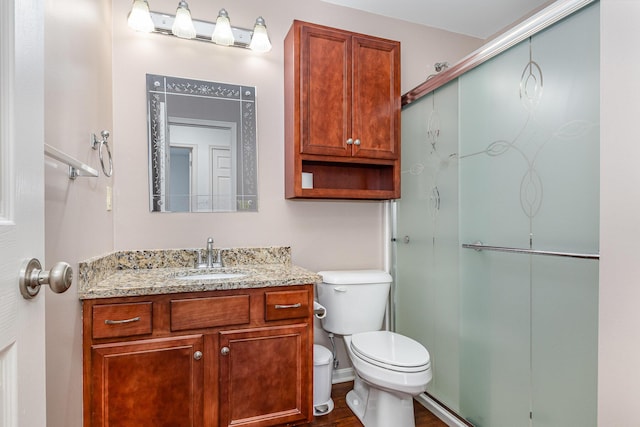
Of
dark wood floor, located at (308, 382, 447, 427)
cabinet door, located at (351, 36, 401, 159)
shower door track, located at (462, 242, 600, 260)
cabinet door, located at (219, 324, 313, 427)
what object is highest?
cabinet door, located at (351, 36, 401, 159)

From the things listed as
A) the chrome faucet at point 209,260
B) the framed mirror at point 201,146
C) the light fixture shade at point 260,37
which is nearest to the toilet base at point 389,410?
the chrome faucet at point 209,260

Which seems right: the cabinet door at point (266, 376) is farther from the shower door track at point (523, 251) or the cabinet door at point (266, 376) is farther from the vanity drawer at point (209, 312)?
the shower door track at point (523, 251)

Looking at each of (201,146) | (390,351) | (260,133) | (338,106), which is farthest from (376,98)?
(390,351)

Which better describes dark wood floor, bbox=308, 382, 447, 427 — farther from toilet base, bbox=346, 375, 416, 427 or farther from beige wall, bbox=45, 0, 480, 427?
beige wall, bbox=45, 0, 480, 427

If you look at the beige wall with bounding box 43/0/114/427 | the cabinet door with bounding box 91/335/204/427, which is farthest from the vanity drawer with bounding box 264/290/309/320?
the beige wall with bounding box 43/0/114/427

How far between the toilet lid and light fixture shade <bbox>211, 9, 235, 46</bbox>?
187 centimetres

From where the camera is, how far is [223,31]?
1.98 m

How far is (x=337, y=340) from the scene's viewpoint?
2348 millimetres

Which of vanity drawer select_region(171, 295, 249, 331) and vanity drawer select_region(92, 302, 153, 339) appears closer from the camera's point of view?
vanity drawer select_region(92, 302, 153, 339)

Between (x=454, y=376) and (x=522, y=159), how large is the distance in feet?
3.96

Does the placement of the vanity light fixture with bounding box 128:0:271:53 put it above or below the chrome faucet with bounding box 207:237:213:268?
above

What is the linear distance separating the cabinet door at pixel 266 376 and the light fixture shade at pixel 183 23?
1.66 metres

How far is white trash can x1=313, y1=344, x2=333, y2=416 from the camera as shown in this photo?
6.38ft

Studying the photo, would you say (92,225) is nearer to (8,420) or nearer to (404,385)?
(8,420)
